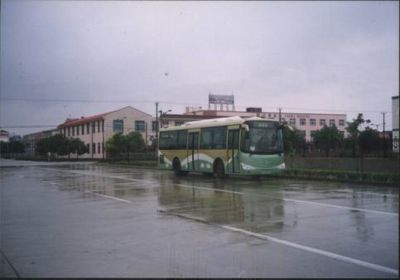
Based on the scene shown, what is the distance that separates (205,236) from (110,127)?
230 ft

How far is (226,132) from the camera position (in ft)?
72.8

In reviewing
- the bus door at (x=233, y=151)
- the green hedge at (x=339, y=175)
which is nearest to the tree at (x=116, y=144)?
the green hedge at (x=339, y=175)

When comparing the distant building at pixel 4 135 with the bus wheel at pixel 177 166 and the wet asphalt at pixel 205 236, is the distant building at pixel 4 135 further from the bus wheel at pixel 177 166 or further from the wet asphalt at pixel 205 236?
the wet asphalt at pixel 205 236

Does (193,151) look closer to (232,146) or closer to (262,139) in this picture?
(232,146)

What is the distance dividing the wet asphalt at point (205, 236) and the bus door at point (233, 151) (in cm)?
610

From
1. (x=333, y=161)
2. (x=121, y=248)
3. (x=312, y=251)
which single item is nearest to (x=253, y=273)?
(x=312, y=251)

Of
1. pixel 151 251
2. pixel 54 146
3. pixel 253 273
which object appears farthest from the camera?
pixel 54 146

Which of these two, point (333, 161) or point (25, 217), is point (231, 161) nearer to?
point (333, 161)

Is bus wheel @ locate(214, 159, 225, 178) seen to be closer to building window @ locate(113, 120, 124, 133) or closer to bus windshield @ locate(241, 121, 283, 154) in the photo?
bus windshield @ locate(241, 121, 283, 154)

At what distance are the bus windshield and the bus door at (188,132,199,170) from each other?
4213 millimetres

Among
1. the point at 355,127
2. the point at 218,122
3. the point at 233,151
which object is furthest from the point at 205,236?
the point at 218,122

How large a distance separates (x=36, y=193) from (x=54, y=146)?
6051 cm

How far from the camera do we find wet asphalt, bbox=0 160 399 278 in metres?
5.57

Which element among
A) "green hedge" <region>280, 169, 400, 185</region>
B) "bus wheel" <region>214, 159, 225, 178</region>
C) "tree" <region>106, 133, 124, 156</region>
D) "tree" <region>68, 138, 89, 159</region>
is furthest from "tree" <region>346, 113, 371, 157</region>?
"tree" <region>68, 138, 89, 159</region>
